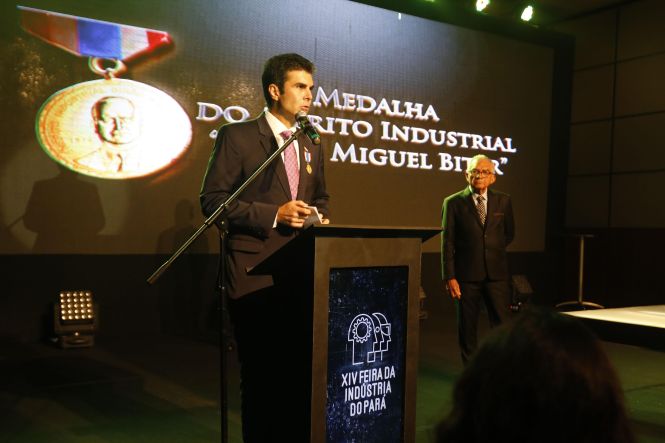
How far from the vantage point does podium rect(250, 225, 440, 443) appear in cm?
219

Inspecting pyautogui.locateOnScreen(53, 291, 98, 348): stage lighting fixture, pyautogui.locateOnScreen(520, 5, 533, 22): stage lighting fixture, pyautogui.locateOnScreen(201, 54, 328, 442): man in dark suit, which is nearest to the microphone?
pyautogui.locateOnScreen(201, 54, 328, 442): man in dark suit

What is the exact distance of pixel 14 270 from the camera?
5.90 m

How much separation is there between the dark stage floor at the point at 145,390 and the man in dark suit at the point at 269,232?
83 cm

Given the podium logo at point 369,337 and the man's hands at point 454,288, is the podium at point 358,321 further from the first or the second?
the man's hands at point 454,288

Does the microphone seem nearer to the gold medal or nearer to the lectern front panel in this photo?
the lectern front panel

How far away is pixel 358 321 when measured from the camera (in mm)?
2338

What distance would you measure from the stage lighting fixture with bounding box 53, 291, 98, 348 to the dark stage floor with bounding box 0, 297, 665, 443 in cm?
10

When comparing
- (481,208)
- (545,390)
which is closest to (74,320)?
(481,208)

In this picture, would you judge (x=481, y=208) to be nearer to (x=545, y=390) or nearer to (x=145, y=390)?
(x=145, y=390)

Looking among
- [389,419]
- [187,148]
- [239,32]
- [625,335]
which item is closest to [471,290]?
[625,335]

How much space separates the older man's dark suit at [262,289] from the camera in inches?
89.5

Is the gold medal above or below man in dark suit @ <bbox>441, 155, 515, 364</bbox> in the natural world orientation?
above

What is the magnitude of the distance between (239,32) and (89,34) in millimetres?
1496

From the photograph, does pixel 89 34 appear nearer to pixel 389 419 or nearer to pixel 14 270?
pixel 14 270
